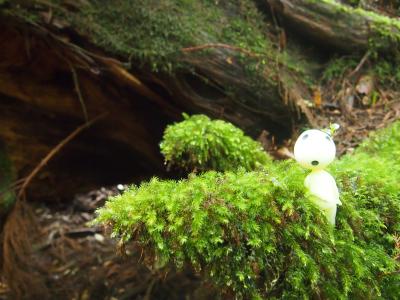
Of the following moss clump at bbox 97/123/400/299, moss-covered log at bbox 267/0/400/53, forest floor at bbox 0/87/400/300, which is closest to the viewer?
moss clump at bbox 97/123/400/299

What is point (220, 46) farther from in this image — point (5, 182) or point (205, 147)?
point (5, 182)

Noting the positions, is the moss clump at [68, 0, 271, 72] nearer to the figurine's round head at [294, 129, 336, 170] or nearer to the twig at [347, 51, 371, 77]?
the twig at [347, 51, 371, 77]

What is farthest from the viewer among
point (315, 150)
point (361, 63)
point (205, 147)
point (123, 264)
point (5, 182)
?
point (123, 264)

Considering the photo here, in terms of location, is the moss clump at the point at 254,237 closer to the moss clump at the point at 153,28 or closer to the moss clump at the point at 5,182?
the moss clump at the point at 153,28

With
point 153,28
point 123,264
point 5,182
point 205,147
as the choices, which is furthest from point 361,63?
point 5,182

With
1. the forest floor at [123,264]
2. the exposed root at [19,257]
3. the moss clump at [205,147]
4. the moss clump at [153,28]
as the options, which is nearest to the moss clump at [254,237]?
the moss clump at [205,147]

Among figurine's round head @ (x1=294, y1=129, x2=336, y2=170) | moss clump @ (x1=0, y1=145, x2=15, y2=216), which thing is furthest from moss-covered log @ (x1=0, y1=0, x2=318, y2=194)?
figurine's round head @ (x1=294, y1=129, x2=336, y2=170)
